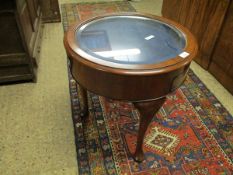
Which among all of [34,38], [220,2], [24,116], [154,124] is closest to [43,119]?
[24,116]

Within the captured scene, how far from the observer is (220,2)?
1.86 meters

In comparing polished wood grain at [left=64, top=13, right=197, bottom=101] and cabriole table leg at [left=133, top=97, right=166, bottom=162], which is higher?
polished wood grain at [left=64, top=13, right=197, bottom=101]

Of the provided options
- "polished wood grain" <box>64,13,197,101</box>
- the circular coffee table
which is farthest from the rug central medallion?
"polished wood grain" <box>64,13,197,101</box>

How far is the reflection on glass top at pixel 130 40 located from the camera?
108cm

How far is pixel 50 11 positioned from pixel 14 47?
1.50m

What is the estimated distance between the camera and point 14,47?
1.76 metres

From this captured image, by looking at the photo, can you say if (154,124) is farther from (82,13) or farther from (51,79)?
(82,13)

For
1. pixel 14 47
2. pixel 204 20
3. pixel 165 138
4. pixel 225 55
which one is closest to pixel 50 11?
pixel 14 47

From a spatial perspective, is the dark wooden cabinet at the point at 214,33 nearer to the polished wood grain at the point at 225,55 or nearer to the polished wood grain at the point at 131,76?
the polished wood grain at the point at 225,55

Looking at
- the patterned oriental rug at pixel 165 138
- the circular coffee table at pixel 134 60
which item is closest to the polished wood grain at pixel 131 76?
the circular coffee table at pixel 134 60

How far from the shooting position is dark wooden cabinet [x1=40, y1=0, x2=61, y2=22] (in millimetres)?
2996

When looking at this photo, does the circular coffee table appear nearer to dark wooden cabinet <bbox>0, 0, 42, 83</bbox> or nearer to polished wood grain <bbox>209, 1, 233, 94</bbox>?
dark wooden cabinet <bbox>0, 0, 42, 83</bbox>

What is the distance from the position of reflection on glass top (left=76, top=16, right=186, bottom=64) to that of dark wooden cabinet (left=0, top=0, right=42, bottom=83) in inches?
26.9

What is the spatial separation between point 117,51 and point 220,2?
4.21 feet
